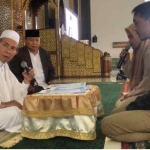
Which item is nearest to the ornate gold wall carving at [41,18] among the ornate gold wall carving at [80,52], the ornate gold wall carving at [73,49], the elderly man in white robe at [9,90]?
the ornate gold wall carving at [73,49]

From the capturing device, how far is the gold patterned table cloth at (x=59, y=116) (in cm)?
210

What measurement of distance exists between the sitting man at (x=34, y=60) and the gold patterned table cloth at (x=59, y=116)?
1.40 metres

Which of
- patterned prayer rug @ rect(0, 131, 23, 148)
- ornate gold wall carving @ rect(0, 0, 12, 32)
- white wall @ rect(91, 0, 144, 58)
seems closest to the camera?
patterned prayer rug @ rect(0, 131, 23, 148)

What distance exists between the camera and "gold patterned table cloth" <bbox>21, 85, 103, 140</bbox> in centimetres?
210

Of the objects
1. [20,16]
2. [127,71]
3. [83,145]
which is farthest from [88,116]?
[20,16]

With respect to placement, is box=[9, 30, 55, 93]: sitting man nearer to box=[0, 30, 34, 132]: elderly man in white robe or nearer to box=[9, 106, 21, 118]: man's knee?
box=[0, 30, 34, 132]: elderly man in white robe

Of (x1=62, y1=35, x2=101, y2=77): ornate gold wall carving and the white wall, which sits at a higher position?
the white wall

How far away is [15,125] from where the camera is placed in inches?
93.7

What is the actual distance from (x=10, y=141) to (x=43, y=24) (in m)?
6.92

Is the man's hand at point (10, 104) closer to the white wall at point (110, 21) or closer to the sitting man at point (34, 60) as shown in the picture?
the sitting man at point (34, 60)

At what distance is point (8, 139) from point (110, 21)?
11.0 meters

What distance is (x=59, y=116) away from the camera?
2.16 meters

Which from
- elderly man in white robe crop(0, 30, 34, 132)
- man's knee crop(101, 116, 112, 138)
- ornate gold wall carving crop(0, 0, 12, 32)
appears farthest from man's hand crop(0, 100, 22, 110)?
ornate gold wall carving crop(0, 0, 12, 32)

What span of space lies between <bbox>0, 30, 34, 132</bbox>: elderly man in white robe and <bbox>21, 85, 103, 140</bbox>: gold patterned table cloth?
18 cm
